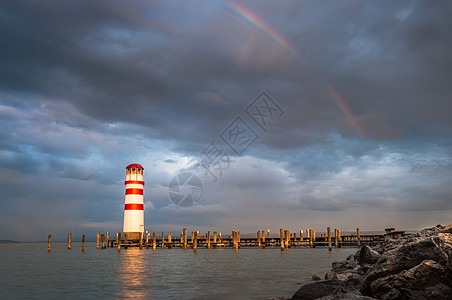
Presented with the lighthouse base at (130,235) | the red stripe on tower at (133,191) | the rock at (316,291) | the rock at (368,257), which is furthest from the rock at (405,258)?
the lighthouse base at (130,235)

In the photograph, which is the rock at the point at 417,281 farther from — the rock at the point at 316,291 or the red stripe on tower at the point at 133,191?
the red stripe on tower at the point at 133,191

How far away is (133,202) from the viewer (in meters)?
45.0

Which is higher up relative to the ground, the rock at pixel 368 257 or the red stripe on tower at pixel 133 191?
the red stripe on tower at pixel 133 191

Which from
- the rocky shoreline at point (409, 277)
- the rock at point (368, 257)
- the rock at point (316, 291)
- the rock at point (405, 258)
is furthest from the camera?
the rock at point (368, 257)

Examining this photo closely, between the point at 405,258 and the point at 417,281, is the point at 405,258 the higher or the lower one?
the higher one

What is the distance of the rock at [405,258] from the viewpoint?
8.61 m

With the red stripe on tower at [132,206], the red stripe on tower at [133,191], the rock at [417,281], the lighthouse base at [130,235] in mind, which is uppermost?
the red stripe on tower at [133,191]

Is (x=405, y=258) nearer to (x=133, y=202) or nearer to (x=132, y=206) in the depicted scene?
(x=133, y=202)

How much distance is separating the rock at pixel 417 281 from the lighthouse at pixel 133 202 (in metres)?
39.7

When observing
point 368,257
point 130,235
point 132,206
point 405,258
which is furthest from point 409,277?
point 130,235

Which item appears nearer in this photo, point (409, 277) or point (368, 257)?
point (409, 277)

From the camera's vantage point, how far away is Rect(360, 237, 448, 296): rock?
28.2 feet

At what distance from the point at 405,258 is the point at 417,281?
3.95 feet

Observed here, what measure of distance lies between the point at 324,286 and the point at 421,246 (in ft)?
9.74
